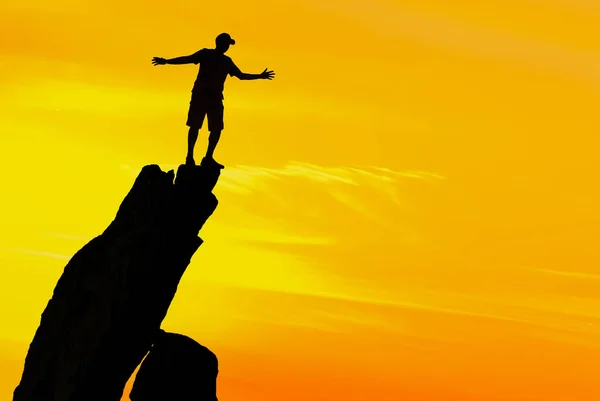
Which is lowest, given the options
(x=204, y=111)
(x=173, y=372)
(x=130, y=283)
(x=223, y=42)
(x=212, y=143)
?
(x=173, y=372)

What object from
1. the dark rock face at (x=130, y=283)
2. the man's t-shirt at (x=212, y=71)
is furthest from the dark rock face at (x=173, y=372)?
the man's t-shirt at (x=212, y=71)

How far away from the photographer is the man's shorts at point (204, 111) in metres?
43.6

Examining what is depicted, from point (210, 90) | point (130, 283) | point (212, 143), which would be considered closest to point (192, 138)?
point (212, 143)

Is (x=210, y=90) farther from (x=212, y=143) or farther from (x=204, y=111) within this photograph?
(x=212, y=143)

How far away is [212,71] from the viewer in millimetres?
43438

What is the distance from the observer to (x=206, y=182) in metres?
43.9

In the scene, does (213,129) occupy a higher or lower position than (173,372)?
higher

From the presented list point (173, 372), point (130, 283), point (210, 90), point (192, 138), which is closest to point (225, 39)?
point (210, 90)

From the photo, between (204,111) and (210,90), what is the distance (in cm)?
70

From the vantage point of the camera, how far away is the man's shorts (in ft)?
143

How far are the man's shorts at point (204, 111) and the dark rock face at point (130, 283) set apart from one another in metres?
1.46

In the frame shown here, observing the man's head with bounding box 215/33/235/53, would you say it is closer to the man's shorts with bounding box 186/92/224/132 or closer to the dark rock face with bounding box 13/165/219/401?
the man's shorts with bounding box 186/92/224/132

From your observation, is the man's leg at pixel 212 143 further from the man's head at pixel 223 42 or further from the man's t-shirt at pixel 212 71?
the man's head at pixel 223 42

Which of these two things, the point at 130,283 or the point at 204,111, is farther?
the point at 130,283
